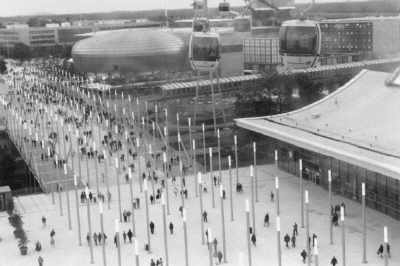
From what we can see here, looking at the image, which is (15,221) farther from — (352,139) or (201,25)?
(201,25)

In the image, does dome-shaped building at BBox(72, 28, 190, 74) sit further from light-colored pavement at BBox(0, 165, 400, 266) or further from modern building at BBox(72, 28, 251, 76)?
light-colored pavement at BBox(0, 165, 400, 266)

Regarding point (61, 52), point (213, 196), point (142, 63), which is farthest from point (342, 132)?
point (61, 52)

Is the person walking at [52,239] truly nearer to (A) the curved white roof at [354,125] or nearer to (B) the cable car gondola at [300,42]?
(A) the curved white roof at [354,125]

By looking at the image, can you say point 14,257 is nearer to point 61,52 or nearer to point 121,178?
point 121,178

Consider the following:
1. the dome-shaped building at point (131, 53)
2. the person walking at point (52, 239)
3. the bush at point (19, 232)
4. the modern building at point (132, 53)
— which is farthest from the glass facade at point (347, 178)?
the dome-shaped building at point (131, 53)

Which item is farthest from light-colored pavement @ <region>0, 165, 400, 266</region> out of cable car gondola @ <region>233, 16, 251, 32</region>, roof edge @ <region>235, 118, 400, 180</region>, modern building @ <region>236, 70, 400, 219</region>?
cable car gondola @ <region>233, 16, 251, 32</region>
